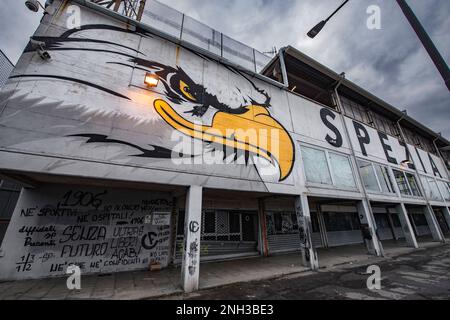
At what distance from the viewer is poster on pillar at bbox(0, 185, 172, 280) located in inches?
211

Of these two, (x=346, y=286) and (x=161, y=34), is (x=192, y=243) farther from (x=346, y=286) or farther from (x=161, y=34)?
(x=161, y=34)

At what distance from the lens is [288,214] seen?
1092cm

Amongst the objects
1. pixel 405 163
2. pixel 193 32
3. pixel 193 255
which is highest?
pixel 193 32

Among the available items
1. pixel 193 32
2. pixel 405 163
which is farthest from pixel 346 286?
pixel 405 163

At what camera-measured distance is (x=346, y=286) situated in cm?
485

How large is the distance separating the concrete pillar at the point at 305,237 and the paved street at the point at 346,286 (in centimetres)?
50

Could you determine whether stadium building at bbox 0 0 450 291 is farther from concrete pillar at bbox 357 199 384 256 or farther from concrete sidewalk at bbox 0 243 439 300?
concrete sidewalk at bbox 0 243 439 300

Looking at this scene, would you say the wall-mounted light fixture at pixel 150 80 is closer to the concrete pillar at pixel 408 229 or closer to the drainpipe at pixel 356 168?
the drainpipe at pixel 356 168

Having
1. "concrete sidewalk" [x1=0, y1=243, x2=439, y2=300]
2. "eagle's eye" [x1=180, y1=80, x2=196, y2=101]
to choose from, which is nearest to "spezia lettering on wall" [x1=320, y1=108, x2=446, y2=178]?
"concrete sidewalk" [x1=0, y1=243, x2=439, y2=300]

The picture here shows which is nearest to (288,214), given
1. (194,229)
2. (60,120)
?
(194,229)

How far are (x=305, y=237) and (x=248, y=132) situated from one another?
487cm

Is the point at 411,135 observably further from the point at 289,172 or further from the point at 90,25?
the point at 90,25

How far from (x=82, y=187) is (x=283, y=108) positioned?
961 centimetres

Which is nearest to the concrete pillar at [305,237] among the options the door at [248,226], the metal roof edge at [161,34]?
the door at [248,226]
